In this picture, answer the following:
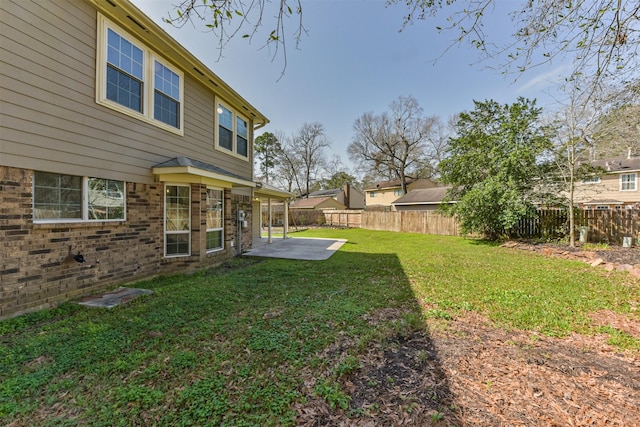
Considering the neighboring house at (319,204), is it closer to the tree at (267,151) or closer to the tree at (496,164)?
the tree at (267,151)

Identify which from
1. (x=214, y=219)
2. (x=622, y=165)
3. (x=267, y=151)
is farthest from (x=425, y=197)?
(x=214, y=219)

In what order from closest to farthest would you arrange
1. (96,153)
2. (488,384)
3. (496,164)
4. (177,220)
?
(488,384)
(96,153)
(177,220)
(496,164)

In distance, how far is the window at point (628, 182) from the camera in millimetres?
19172

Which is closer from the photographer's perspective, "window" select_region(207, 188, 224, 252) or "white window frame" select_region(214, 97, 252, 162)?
"window" select_region(207, 188, 224, 252)

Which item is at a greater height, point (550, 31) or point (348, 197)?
point (348, 197)

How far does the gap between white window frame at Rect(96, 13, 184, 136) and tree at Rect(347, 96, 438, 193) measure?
1153 inches

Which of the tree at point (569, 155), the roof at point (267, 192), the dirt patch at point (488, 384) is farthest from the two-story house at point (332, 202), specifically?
the dirt patch at point (488, 384)

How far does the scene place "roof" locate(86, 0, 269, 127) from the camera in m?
4.82

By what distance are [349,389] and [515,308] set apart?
11.5 feet

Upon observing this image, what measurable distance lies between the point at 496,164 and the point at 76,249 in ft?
47.4

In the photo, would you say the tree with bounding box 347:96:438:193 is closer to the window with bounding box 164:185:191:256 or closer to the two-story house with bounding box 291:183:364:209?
the two-story house with bounding box 291:183:364:209

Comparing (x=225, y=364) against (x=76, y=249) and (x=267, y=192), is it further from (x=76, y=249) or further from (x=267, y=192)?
(x=267, y=192)

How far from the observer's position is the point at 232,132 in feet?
29.5

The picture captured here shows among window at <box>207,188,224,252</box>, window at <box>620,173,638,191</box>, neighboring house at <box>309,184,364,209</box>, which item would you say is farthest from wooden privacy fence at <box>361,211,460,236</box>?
window at <box>620,173,638,191</box>
